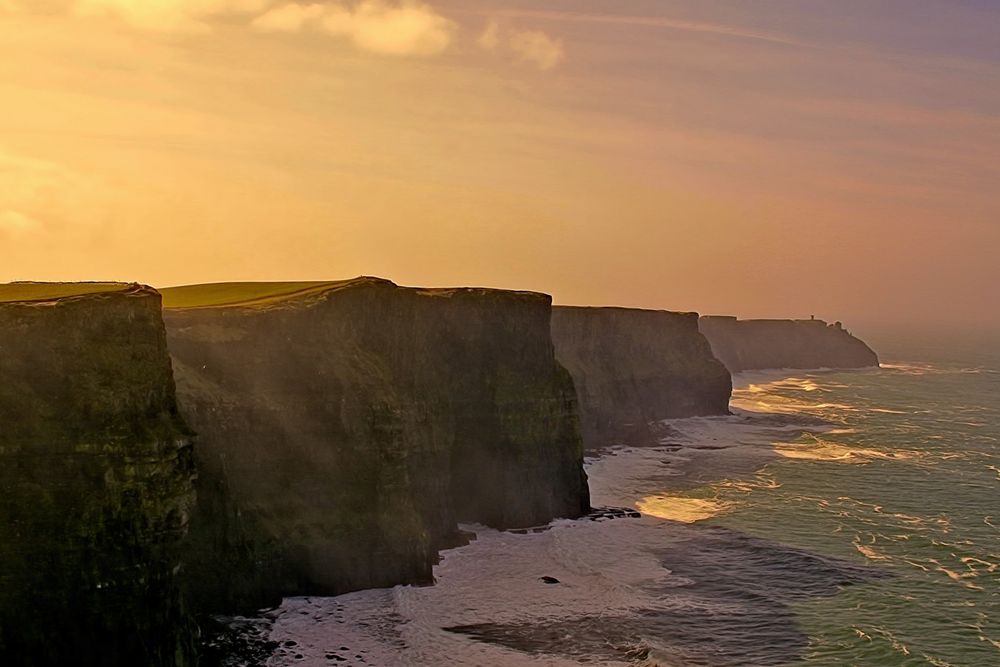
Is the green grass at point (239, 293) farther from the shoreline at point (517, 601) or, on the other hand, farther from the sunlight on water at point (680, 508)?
the sunlight on water at point (680, 508)

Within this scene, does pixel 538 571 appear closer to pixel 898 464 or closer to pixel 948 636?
pixel 948 636

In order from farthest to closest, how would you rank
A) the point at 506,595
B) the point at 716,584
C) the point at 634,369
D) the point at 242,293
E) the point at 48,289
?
1. the point at 634,369
2. the point at 242,293
3. the point at 716,584
4. the point at 506,595
5. the point at 48,289

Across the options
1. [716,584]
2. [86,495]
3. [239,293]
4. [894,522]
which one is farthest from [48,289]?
[894,522]

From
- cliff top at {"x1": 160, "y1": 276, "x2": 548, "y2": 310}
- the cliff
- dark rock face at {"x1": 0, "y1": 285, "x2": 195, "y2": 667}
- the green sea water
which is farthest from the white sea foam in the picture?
the cliff

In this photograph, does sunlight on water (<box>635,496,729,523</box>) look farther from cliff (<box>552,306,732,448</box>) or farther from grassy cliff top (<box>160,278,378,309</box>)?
grassy cliff top (<box>160,278,378,309</box>)

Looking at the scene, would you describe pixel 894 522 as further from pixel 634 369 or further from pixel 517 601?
pixel 634 369

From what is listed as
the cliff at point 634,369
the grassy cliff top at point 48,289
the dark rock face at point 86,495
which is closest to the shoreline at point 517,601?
the dark rock face at point 86,495
